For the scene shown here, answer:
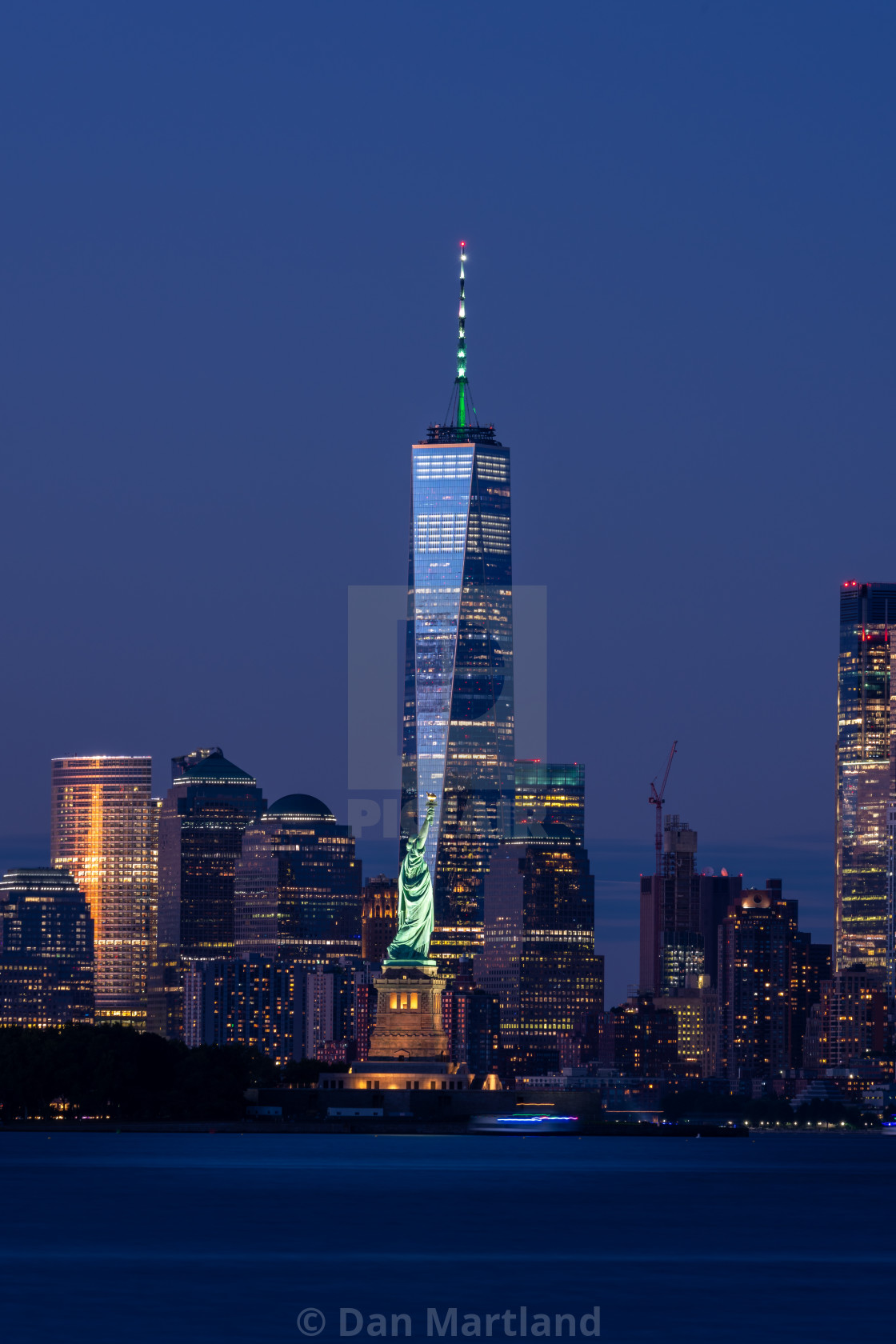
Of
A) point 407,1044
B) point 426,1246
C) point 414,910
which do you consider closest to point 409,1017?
point 407,1044

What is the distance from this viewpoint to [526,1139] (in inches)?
7200

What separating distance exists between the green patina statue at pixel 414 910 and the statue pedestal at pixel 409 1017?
0.86 meters

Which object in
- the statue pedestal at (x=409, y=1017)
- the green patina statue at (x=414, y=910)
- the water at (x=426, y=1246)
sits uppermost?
the green patina statue at (x=414, y=910)

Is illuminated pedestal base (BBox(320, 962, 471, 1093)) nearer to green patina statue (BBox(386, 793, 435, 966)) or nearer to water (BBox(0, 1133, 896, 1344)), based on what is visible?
green patina statue (BBox(386, 793, 435, 966))

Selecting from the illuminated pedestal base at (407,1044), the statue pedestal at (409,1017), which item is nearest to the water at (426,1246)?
the illuminated pedestal base at (407,1044)

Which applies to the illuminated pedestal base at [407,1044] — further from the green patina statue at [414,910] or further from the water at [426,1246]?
the water at [426,1246]

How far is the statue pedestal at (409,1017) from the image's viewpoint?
18638 centimetres

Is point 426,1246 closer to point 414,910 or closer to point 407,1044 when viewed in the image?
point 407,1044

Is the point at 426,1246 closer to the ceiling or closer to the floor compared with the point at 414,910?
closer to the floor

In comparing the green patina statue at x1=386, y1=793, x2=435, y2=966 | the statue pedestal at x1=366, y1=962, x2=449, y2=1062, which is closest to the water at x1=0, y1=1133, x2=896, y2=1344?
the statue pedestal at x1=366, y1=962, x2=449, y2=1062

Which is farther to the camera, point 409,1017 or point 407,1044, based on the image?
point 409,1017

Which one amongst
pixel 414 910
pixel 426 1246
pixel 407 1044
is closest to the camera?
pixel 426 1246

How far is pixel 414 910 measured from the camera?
625ft

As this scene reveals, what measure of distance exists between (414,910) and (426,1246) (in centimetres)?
11001
